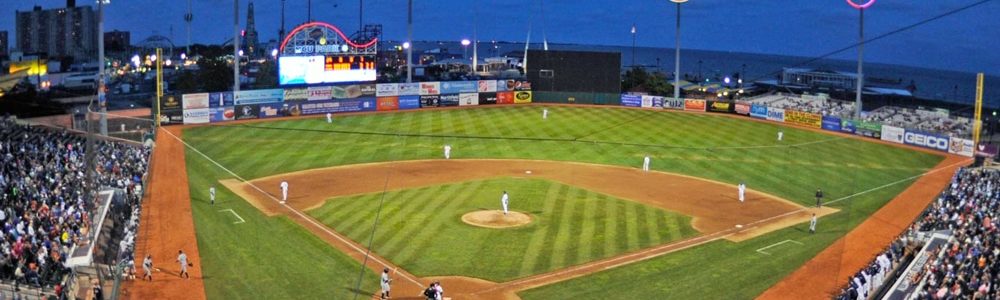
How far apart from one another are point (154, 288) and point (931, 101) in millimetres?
56252

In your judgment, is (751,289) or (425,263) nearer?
(751,289)

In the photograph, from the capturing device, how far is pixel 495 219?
93.4 ft

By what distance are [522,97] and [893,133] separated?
28.6 meters

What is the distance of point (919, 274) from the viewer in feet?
65.5

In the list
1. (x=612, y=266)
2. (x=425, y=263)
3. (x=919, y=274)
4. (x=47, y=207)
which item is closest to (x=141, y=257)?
(x=47, y=207)

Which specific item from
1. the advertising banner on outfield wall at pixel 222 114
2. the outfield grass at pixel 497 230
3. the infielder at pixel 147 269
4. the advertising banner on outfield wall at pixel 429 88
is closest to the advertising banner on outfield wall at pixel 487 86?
the advertising banner on outfield wall at pixel 429 88

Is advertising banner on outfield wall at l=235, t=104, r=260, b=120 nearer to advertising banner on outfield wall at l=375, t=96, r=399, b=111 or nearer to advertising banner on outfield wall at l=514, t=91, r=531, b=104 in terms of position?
advertising banner on outfield wall at l=375, t=96, r=399, b=111

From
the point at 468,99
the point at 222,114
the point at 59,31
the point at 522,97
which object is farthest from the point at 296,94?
the point at 59,31

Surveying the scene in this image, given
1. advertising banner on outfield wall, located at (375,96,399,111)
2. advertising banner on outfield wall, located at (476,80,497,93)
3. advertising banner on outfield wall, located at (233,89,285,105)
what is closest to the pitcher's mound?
advertising banner on outfield wall, located at (233,89,285,105)

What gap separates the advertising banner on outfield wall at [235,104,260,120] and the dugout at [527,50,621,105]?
22.3 metres

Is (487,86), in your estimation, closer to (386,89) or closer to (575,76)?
(575,76)

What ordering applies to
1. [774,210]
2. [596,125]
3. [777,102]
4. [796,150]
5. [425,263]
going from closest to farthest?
[425,263] < [774,210] < [796,150] < [596,125] < [777,102]

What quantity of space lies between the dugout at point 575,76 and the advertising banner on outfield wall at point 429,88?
8.05m

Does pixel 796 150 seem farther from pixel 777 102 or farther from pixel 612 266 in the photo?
pixel 612 266
